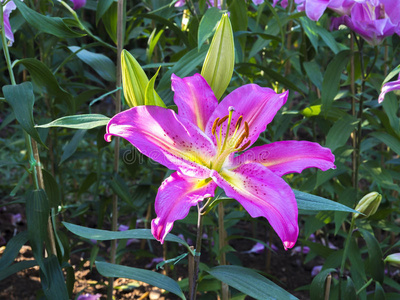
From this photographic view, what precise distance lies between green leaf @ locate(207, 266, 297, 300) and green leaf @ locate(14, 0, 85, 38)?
51cm

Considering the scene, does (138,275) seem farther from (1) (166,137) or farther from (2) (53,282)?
(2) (53,282)

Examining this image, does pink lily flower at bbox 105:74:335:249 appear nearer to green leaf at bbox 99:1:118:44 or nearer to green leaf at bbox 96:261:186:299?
green leaf at bbox 96:261:186:299

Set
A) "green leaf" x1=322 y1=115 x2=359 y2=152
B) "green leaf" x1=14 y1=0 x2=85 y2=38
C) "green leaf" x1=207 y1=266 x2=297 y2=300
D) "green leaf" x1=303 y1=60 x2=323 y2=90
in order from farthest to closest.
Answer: "green leaf" x1=303 y1=60 x2=323 y2=90 → "green leaf" x1=322 y1=115 x2=359 y2=152 → "green leaf" x1=14 y1=0 x2=85 y2=38 → "green leaf" x1=207 y1=266 x2=297 y2=300

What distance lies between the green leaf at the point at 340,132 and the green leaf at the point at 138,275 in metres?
0.54

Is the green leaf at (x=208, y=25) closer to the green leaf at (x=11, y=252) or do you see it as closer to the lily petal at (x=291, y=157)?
the lily petal at (x=291, y=157)

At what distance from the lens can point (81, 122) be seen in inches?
24.6

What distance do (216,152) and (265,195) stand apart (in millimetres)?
96

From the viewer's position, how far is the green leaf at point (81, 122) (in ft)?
1.99

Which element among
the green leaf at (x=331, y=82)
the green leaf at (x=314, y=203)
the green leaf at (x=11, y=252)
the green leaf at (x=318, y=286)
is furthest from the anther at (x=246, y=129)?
the green leaf at (x=11, y=252)

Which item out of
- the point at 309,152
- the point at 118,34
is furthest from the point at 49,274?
the point at 309,152

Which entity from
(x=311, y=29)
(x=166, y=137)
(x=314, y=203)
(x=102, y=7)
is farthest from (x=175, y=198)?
(x=311, y=29)

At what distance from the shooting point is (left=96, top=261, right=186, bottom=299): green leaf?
65 cm

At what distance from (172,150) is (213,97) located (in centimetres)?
9

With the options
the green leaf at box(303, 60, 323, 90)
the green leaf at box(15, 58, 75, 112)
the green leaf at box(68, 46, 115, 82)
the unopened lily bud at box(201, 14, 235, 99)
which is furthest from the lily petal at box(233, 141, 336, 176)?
the green leaf at box(303, 60, 323, 90)
